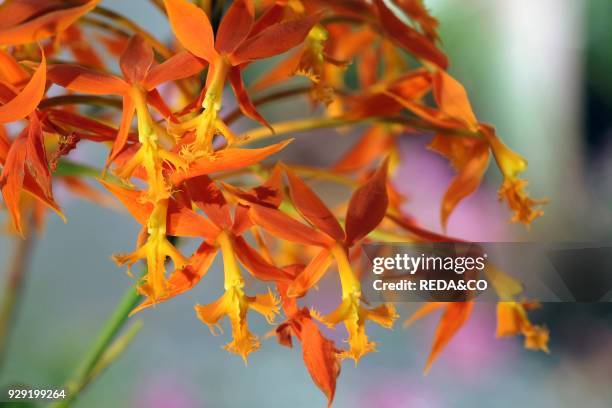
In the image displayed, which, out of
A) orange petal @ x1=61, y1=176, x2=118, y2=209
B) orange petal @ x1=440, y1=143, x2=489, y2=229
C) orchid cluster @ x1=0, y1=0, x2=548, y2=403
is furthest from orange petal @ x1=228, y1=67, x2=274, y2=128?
orange petal @ x1=61, y1=176, x2=118, y2=209

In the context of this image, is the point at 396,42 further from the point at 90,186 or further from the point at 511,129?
the point at 511,129

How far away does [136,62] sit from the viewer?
0.20m

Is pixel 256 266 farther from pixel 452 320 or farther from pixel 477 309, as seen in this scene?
pixel 477 309

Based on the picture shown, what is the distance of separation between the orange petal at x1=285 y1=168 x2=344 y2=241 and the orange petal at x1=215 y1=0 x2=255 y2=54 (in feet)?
0.14

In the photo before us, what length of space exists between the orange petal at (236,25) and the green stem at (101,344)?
0.11 meters

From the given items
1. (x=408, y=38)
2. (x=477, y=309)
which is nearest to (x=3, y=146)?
(x=408, y=38)

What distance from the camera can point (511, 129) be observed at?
0.61m

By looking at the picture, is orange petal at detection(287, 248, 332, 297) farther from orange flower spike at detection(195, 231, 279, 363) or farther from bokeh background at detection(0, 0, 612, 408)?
bokeh background at detection(0, 0, 612, 408)

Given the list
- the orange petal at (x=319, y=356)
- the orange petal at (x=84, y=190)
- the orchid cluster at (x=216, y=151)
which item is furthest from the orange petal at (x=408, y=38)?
the orange petal at (x=84, y=190)

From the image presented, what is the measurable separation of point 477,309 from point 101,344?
11.6 inches

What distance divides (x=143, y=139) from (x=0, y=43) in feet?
0.14

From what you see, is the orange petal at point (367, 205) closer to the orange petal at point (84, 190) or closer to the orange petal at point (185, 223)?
the orange petal at point (185, 223)

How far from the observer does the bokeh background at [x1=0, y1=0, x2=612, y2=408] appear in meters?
0.54

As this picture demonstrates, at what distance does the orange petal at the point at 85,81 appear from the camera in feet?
0.65
